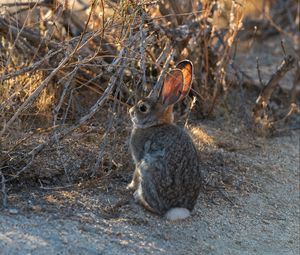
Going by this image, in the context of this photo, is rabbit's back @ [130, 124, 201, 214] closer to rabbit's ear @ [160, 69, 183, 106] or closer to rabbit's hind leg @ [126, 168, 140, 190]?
rabbit's hind leg @ [126, 168, 140, 190]

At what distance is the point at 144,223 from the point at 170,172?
36 cm

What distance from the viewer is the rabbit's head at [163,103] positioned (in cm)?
489

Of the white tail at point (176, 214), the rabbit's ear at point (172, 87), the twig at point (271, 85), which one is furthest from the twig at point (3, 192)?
the twig at point (271, 85)

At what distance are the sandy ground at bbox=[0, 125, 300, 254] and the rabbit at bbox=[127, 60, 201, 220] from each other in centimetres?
10

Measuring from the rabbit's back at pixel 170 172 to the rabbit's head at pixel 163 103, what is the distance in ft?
0.73

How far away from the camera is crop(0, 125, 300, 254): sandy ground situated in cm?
410

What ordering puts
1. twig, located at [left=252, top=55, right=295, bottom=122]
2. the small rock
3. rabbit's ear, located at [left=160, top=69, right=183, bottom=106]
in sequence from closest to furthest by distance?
the small rock → rabbit's ear, located at [left=160, top=69, right=183, bottom=106] → twig, located at [left=252, top=55, right=295, bottom=122]

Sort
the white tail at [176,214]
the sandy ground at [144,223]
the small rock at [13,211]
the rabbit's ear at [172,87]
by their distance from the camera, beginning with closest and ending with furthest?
the sandy ground at [144,223] < the small rock at [13,211] < the white tail at [176,214] < the rabbit's ear at [172,87]

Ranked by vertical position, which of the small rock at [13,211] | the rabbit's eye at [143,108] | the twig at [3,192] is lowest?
the small rock at [13,211]

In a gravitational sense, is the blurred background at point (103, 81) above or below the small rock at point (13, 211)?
above

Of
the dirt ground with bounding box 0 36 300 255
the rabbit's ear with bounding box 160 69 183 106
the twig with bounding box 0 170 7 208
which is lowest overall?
the dirt ground with bounding box 0 36 300 255

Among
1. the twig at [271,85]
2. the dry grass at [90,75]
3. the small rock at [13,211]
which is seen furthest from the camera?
the twig at [271,85]

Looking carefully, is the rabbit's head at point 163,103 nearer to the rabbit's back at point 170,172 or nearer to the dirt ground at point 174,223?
the rabbit's back at point 170,172

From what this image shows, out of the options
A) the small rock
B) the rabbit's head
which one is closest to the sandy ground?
the small rock
